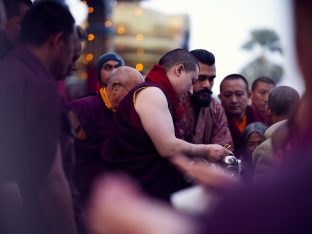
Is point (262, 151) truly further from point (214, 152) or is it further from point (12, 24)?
point (12, 24)

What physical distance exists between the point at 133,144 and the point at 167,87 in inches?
15.2

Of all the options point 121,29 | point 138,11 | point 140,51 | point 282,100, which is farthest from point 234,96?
point 138,11

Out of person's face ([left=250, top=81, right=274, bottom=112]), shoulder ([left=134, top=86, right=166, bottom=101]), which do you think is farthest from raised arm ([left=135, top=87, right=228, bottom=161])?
person's face ([left=250, top=81, right=274, bottom=112])

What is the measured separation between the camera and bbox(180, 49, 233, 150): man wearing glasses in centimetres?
486

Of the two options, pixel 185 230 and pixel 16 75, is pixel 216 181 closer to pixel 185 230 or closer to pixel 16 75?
pixel 185 230

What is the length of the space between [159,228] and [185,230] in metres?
0.03

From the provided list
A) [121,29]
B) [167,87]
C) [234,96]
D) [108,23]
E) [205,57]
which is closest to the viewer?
[167,87]

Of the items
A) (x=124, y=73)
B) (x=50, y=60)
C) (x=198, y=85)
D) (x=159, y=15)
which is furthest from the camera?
(x=159, y=15)

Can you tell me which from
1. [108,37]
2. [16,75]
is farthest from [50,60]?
[108,37]

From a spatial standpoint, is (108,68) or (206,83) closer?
(206,83)

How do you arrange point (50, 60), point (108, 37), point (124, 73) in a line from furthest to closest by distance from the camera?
point (108, 37) → point (124, 73) → point (50, 60)

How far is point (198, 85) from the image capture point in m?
5.18

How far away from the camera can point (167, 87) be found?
12.5 feet

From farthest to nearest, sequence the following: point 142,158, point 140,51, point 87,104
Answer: point 140,51
point 87,104
point 142,158
